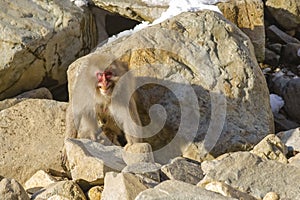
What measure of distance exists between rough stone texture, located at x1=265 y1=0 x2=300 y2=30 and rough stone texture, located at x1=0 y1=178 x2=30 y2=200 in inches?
209

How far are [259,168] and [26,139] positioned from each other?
193 cm

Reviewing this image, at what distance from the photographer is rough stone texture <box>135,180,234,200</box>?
3.13m

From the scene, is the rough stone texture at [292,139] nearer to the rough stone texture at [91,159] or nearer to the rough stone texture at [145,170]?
the rough stone texture at [91,159]

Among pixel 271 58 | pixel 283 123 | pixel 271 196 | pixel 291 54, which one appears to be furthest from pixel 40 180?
pixel 291 54

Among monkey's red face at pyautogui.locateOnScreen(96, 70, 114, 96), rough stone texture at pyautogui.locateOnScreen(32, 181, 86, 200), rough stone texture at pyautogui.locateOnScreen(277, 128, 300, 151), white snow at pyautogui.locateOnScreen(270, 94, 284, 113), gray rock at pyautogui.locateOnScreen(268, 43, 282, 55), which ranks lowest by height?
white snow at pyautogui.locateOnScreen(270, 94, 284, 113)

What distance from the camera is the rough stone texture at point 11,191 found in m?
3.72

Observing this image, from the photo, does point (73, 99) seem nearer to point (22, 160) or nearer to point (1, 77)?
point (22, 160)

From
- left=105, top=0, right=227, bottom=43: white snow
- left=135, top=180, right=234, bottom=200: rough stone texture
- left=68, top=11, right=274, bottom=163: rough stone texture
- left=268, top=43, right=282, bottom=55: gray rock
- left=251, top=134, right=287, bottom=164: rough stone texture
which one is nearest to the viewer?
left=135, top=180, right=234, bottom=200: rough stone texture

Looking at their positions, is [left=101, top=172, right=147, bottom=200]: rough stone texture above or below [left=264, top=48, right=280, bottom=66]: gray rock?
above

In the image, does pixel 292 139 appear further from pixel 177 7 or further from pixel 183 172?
pixel 177 7

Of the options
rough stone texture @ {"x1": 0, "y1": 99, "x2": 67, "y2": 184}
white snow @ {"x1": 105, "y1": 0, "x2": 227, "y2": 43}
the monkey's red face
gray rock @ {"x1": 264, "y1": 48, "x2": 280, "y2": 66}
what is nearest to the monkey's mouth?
the monkey's red face

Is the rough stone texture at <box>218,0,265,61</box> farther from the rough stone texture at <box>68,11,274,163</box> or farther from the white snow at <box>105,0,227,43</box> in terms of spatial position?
the rough stone texture at <box>68,11,274,163</box>

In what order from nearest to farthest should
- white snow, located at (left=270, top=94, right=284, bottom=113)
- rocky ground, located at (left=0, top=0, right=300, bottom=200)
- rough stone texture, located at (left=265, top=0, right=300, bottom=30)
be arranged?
rocky ground, located at (left=0, top=0, right=300, bottom=200), white snow, located at (left=270, top=94, right=284, bottom=113), rough stone texture, located at (left=265, top=0, right=300, bottom=30)

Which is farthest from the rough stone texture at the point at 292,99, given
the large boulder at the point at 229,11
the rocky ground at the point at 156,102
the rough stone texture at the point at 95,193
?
the rough stone texture at the point at 95,193
